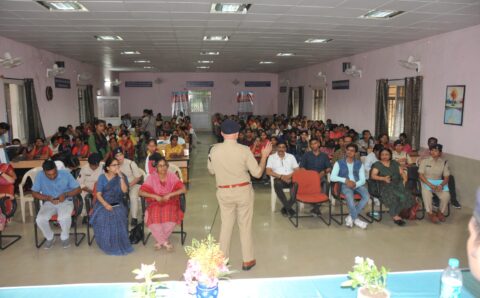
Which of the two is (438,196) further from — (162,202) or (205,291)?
(205,291)

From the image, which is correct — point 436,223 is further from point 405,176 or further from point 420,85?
point 420,85

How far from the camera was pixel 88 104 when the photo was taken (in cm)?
1467

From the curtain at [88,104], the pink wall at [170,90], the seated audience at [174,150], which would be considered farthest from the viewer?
the pink wall at [170,90]

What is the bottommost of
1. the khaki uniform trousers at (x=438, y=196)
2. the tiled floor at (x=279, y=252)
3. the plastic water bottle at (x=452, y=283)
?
the tiled floor at (x=279, y=252)

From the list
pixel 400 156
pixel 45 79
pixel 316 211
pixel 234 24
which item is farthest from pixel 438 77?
pixel 45 79

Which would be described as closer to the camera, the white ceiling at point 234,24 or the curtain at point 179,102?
the white ceiling at point 234,24

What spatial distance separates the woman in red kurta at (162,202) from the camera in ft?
16.3

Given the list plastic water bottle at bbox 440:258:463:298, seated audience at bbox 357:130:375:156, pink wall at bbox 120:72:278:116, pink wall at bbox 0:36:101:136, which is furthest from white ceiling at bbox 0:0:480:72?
pink wall at bbox 120:72:278:116

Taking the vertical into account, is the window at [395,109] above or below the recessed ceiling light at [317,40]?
below

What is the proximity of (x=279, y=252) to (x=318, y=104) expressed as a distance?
11206 mm

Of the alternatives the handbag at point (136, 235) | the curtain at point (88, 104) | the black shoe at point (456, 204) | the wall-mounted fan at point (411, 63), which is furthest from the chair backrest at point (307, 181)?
the curtain at point (88, 104)

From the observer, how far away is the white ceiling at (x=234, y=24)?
18.0 ft

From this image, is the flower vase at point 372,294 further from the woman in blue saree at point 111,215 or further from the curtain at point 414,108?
the curtain at point 414,108

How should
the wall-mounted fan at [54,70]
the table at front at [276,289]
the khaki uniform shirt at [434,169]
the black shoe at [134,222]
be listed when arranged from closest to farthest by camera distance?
the table at front at [276,289] < the black shoe at [134,222] < the khaki uniform shirt at [434,169] < the wall-mounted fan at [54,70]
